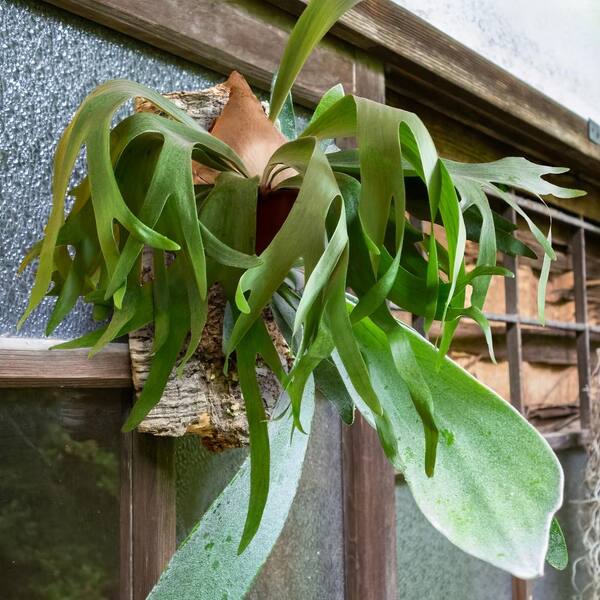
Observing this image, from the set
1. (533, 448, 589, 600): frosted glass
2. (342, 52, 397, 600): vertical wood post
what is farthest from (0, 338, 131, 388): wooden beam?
(533, 448, 589, 600): frosted glass

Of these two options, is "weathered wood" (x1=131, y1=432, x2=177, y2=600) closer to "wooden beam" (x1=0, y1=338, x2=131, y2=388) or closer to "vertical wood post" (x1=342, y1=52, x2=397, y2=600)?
"wooden beam" (x1=0, y1=338, x2=131, y2=388)

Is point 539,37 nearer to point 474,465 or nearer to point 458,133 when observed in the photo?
point 458,133

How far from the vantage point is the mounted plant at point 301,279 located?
48cm

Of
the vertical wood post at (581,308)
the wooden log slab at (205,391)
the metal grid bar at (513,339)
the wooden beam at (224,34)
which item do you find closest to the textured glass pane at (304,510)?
the wooden log slab at (205,391)

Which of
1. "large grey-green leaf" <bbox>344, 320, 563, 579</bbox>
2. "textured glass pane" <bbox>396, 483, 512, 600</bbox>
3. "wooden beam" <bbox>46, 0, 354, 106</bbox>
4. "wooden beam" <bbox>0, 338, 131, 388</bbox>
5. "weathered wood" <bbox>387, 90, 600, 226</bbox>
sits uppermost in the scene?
"weathered wood" <bbox>387, 90, 600, 226</bbox>

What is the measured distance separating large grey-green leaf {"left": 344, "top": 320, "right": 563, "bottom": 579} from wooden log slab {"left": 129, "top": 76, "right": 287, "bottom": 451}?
0.12 m

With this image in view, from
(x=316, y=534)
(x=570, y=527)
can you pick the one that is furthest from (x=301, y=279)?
(x=570, y=527)

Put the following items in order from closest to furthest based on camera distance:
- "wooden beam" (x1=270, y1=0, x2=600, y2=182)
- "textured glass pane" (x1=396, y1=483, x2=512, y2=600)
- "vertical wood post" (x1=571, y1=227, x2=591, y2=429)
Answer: "wooden beam" (x1=270, y1=0, x2=600, y2=182) → "textured glass pane" (x1=396, y1=483, x2=512, y2=600) → "vertical wood post" (x1=571, y1=227, x2=591, y2=429)

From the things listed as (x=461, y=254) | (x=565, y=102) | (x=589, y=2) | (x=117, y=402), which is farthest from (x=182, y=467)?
(x=589, y=2)

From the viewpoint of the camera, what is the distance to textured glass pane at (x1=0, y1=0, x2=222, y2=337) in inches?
25.2

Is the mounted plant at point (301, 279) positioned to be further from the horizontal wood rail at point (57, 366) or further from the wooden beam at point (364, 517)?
the wooden beam at point (364, 517)

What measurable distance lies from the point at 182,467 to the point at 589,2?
1.38 meters

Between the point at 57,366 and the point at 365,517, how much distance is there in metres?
0.45

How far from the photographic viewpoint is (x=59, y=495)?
2.12 feet
